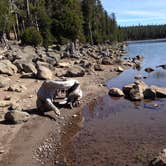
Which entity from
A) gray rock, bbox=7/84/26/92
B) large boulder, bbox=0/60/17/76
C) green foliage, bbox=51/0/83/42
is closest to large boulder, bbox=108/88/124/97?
gray rock, bbox=7/84/26/92

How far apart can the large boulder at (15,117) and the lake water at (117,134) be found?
6.71 feet

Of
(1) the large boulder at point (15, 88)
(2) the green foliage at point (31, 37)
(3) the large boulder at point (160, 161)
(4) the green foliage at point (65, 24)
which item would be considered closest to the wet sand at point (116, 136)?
(3) the large boulder at point (160, 161)

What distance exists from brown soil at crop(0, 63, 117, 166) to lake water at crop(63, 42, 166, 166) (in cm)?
43

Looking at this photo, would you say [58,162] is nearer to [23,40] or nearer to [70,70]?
[70,70]

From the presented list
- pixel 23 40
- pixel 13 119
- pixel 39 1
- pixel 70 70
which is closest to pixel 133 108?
pixel 13 119

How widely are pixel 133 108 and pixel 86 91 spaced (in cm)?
529

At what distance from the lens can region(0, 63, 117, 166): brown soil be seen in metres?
12.5

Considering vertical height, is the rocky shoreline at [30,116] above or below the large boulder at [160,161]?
below

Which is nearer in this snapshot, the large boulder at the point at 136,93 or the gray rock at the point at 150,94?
the large boulder at the point at 136,93

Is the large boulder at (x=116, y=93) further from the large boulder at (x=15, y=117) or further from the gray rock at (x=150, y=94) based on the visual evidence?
the large boulder at (x=15, y=117)

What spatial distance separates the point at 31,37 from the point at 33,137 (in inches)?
1617

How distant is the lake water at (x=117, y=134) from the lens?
1276 centimetres

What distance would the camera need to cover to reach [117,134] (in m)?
15.6

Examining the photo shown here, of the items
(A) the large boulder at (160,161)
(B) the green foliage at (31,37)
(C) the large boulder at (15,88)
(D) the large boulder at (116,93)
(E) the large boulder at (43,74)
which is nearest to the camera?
(A) the large boulder at (160,161)
